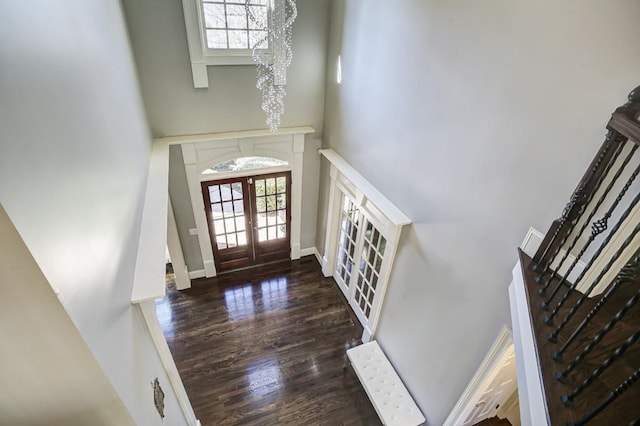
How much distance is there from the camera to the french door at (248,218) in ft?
17.6

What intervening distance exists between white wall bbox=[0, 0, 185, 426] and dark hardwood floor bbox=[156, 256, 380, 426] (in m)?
1.64

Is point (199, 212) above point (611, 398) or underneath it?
underneath

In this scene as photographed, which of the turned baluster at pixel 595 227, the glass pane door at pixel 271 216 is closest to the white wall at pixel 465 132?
the turned baluster at pixel 595 227

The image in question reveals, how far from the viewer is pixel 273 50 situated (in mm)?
4234

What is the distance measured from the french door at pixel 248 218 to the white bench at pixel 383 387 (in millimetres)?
2689

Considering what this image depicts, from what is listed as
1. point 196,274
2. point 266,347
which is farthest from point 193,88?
point 266,347

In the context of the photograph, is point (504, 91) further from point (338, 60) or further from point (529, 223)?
point (338, 60)

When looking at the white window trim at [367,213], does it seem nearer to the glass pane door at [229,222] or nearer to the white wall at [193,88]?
the white wall at [193,88]

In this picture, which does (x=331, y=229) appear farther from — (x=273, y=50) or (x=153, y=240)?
(x=153, y=240)

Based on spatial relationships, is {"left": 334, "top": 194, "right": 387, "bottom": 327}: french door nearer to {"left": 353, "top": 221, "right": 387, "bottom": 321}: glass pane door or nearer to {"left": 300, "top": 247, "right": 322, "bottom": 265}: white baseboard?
{"left": 353, "top": 221, "right": 387, "bottom": 321}: glass pane door

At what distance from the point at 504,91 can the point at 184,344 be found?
16.4 feet

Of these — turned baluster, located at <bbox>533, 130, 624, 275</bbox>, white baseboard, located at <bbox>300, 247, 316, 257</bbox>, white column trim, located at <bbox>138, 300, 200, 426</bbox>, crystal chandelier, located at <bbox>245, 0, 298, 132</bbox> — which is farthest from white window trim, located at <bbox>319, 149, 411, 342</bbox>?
white column trim, located at <bbox>138, 300, 200, 426</bbox>

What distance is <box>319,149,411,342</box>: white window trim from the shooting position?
3636mm

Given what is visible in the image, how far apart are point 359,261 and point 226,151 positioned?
2662 mm
